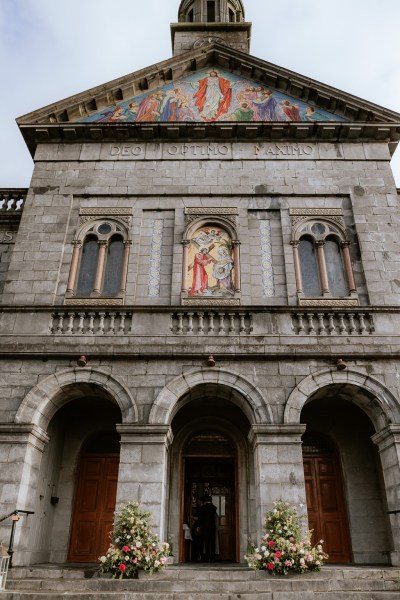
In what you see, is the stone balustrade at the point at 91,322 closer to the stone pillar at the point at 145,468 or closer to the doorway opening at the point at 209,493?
the stone pillar at the point at 145,468

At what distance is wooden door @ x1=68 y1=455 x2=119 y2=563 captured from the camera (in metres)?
11.6

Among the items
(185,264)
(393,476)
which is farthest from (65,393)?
(393,476)

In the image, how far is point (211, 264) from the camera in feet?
41.9

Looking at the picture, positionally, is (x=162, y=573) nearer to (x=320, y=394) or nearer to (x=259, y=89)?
(x=320, y=394)

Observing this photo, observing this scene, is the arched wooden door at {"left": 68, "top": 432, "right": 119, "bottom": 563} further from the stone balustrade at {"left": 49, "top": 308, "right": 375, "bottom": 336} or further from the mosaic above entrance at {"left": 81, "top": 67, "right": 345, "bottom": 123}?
the mosaic above entrance at {"left": 81, "top": 67, "right": 345, "bottom": 123}

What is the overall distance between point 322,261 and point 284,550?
22.3 ft

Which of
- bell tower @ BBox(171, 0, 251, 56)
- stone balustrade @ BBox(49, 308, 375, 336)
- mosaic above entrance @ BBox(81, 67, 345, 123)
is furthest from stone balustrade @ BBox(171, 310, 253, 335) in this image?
bell tower @ BBox(171, 0, 251, 56)

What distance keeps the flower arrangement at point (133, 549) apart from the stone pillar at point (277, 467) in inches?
81.2

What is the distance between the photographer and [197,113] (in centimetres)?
1499

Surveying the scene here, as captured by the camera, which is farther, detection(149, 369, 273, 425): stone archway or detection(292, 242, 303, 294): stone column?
detection(292, 242, 303, 294): stone column

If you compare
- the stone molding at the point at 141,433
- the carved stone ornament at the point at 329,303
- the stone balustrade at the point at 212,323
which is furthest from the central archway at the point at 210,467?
the carved stone ornament at the point at 329,303

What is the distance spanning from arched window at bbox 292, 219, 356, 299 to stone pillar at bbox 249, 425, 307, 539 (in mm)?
3462

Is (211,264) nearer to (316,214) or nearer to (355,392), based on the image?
(316,214)

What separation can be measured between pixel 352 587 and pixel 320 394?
4005mm
